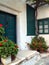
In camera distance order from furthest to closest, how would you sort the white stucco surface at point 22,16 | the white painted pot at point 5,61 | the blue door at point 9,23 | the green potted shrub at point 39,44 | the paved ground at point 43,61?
the green potted shrub at point 39,44
the white stucco surface at point 22,16
the blue door at point 9,23
the paved ground at point 43,61
the white painted pot at point 5,61

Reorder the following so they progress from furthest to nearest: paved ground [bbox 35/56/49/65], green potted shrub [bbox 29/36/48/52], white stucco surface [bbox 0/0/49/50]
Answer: green potted shrub [bbox 29/36/48/52] < white stucco surface [bbox 0/0/49/50] < paved ground [bbox 35/56/49/65]

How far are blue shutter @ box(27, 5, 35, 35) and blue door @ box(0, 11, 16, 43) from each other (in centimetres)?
109

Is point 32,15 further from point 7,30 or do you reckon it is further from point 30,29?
point 7,30

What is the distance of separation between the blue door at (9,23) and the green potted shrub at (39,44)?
3.92 ft

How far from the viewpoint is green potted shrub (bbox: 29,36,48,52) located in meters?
9.21

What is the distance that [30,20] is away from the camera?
33.6 feet

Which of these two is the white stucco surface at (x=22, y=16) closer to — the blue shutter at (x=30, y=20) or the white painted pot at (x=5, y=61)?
the blue shutter at (x=30, y=20)

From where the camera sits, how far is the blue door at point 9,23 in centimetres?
846

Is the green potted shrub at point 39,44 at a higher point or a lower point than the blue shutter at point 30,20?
lower

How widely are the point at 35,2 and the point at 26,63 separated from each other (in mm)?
4666

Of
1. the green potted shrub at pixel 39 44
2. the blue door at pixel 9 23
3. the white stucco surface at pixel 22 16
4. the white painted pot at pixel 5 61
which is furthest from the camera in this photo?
the green potted shrub at pixel 39 44

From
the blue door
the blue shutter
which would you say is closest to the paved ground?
the blue door

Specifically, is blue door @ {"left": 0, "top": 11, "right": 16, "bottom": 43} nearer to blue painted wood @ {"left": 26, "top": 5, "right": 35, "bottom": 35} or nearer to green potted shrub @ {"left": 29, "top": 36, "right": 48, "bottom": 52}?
blue painted wood @ {"left": 26, "top": 5, "right": 35, "bottom": 35}

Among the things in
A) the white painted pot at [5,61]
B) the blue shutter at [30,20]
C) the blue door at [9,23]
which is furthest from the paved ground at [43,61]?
the blue shutter at [30,20]
